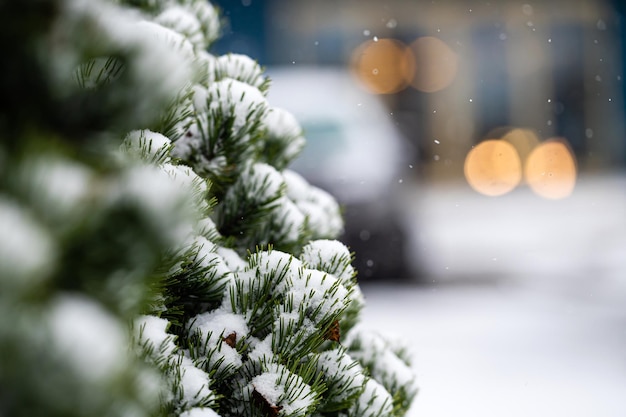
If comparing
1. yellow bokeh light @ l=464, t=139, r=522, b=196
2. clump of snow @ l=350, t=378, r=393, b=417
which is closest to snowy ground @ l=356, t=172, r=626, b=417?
yellow bokeh light @ l=464, t=139, r=522, b=196

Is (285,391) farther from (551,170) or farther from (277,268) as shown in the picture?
(551,170)

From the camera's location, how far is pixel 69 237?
541mm

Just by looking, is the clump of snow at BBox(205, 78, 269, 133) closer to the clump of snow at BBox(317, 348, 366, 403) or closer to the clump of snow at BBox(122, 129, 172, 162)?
the clump of snow at BBox(122, 129, 172, 162)

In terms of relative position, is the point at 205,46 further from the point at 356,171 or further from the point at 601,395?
the point at 356,171

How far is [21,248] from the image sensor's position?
0.49 m

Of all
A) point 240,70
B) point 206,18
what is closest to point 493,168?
point 206,18

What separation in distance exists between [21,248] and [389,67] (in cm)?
1187

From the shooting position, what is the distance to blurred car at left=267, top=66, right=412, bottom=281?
6.55 m

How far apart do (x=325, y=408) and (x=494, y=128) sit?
464 inches

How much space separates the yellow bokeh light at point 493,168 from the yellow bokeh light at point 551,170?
234 millimetres

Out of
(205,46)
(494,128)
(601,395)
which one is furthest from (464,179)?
(205,46)

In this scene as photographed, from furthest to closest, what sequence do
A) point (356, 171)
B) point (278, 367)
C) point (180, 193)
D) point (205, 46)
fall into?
point (356, 171)
point (205, 46)
point (278, 367)
point (180, 193)

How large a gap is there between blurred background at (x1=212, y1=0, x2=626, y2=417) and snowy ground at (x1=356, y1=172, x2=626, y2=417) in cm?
2

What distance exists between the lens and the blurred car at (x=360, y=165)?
21.5ft
